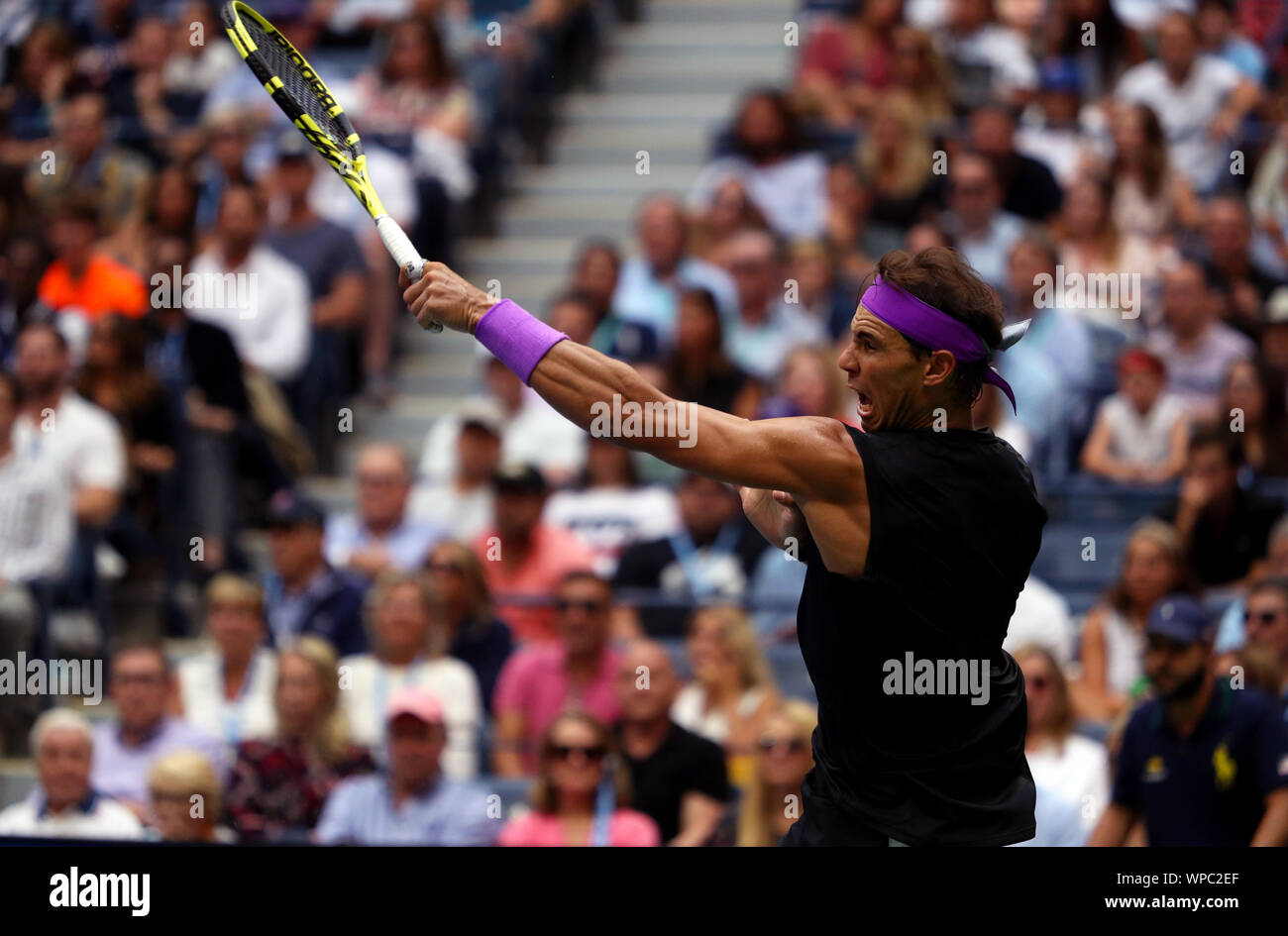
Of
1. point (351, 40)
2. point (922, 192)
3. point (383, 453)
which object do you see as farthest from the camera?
point (351, 40)

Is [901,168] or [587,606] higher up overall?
[901,168]

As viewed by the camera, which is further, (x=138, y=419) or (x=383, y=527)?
(x=138, y=419)

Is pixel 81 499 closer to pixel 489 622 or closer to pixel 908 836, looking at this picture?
pixel 489 622

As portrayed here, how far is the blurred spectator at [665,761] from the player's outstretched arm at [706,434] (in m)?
3.34

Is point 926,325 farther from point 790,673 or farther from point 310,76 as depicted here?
point 790,673

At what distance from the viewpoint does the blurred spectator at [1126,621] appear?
7801mm

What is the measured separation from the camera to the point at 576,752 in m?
7.14

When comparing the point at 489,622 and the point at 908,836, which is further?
the point at 489,622

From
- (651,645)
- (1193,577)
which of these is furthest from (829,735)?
(1193,577)

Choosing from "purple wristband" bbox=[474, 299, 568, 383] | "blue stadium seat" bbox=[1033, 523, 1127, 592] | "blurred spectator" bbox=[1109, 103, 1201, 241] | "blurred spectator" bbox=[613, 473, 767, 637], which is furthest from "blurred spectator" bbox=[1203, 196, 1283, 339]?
"purple wristband" bbox=[474, 299, 568, 383]

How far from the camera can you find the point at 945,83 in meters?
10.8

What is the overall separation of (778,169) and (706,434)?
22.8 feet

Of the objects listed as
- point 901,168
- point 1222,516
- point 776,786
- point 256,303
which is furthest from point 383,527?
point 1222,516
